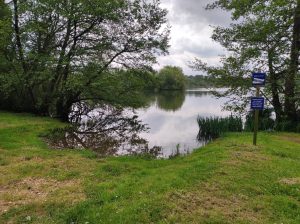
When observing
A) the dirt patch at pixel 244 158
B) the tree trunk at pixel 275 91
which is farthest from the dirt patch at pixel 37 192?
the tree trunk at pixel 275 91

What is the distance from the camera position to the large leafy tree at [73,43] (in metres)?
20.2

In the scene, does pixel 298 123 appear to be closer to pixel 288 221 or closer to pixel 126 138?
pixel 126 138

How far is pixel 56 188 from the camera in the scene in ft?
25.8

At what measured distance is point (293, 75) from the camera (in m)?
18.6

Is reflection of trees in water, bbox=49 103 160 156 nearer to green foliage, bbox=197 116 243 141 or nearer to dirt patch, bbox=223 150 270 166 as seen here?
green foliage, bbox=197 116 243 141

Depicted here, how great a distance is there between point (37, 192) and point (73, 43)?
15.5 m

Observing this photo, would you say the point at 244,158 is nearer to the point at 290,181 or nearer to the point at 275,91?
the point at 290,181

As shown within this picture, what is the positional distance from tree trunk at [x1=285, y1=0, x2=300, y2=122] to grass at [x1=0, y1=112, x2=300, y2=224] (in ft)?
27.5

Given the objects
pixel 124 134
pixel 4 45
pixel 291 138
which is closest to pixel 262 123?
pixel 291 138

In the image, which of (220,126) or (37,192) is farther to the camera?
(220,126)

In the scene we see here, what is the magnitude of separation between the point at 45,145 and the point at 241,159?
25.2 feet

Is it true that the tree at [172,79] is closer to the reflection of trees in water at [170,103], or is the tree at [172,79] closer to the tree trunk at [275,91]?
the reflection of trees in water at [170,103]

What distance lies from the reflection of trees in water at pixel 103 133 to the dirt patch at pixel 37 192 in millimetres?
5368

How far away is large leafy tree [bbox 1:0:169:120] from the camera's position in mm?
20156
